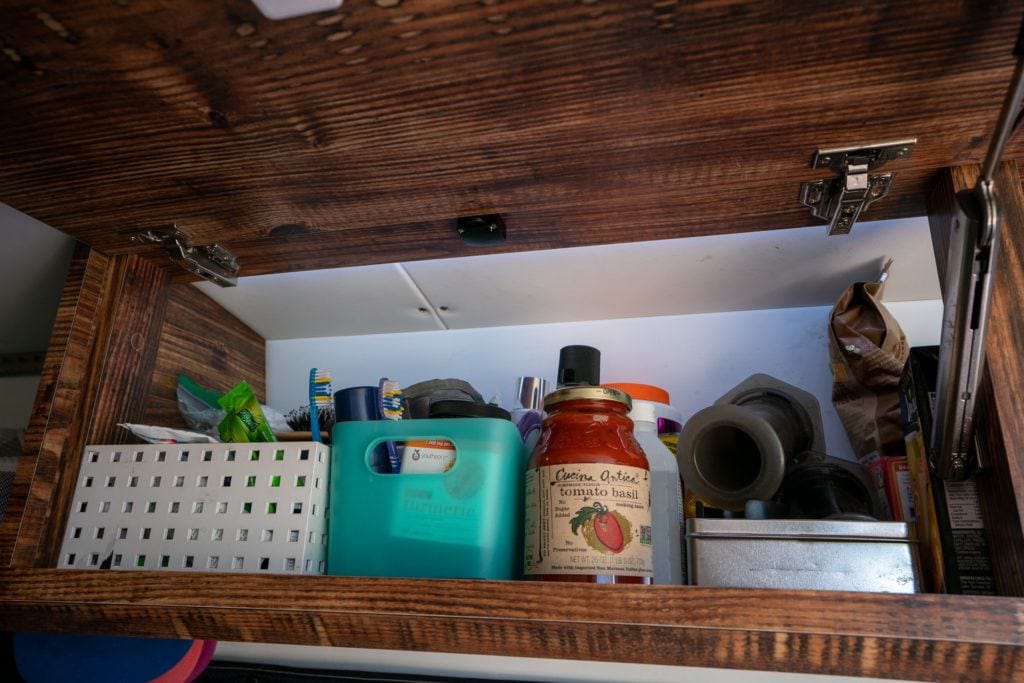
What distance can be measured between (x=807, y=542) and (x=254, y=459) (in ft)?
1.89

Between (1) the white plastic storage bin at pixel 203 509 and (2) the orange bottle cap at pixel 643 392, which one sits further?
(2) the orange bottle cap at pixel 643 392

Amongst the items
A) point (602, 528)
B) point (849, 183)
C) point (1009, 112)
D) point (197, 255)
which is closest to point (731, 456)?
point (602, 528)

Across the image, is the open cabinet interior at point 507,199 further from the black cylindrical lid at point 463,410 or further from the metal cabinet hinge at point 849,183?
the black cylindrical lid at point 463,410

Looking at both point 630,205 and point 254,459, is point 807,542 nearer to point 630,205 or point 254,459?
point 630,205

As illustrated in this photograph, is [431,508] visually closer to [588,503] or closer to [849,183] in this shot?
[588,503]

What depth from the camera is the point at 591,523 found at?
66 cm

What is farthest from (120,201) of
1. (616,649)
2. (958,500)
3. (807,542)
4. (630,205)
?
(958,500)

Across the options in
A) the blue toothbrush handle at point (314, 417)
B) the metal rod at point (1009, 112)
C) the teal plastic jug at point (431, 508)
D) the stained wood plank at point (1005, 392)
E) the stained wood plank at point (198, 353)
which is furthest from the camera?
the stained wood plank at point (198, 353)

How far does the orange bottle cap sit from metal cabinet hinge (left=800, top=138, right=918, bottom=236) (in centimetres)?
29

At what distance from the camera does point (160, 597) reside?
2.26 ft

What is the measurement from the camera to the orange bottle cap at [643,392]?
89 cm

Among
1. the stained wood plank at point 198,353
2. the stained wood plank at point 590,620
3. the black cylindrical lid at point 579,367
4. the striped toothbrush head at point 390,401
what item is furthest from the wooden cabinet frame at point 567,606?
the black cylindrical lid at point 579,367

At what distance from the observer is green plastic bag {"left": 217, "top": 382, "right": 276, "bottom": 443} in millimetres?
828

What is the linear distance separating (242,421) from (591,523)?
1.42ft
